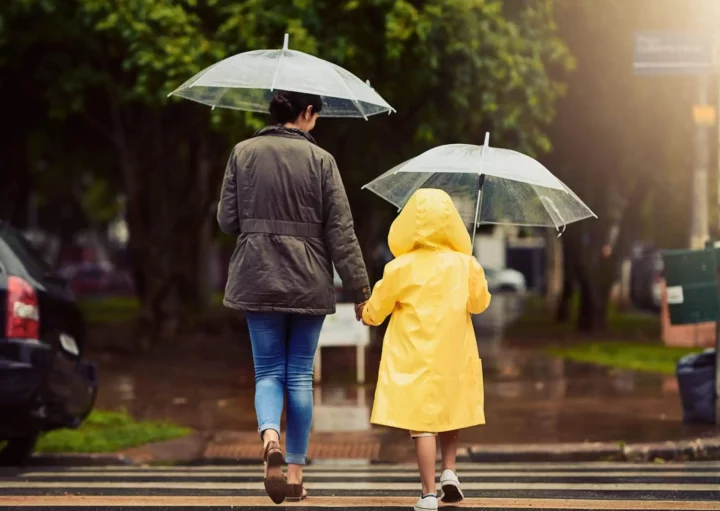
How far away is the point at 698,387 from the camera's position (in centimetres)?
1043

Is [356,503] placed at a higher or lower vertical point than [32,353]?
lower

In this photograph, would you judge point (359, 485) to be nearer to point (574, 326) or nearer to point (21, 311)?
point (21, 311)

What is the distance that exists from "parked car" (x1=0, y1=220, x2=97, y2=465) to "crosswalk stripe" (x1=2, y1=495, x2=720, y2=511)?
56.5 inches

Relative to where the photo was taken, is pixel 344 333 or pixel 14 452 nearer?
pixel 14 452

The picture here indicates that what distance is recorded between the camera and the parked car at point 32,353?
790 cm

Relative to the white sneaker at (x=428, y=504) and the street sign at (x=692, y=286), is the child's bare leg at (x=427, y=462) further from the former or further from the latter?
the street sign at (x=692, y=286)

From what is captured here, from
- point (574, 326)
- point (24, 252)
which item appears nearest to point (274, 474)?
point (24, 252)

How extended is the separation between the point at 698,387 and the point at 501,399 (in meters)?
2.87

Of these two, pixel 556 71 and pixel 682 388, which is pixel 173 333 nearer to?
pixel 556 71

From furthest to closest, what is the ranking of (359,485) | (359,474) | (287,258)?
(359,474)
(359,485)
(287,258)

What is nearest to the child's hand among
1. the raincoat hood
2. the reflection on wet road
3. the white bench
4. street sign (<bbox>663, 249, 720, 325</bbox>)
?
the raincoat hood

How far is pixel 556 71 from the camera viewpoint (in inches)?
864

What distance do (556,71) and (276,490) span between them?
17.1 m

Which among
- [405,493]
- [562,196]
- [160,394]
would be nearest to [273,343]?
[405,493]
